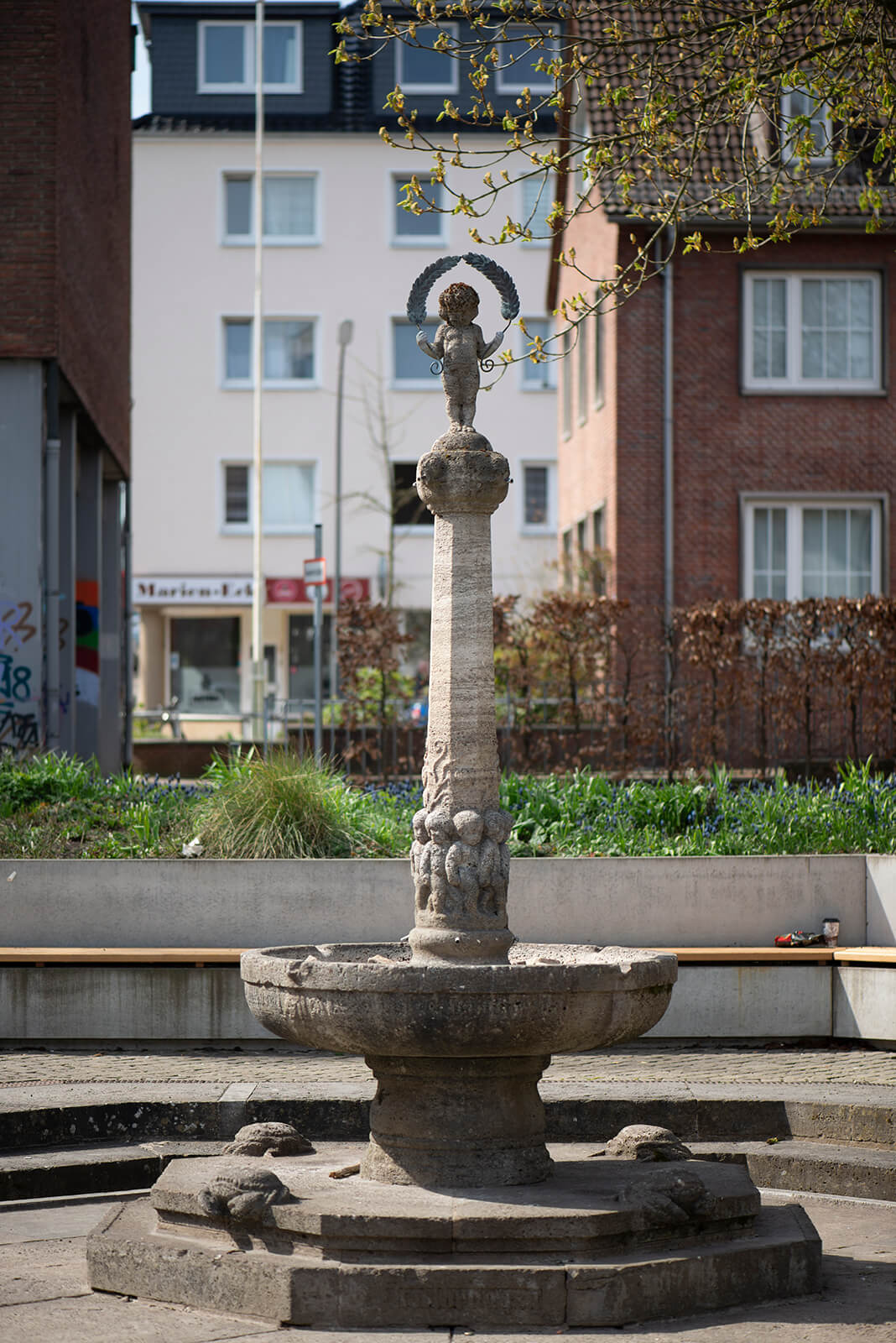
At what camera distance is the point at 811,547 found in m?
27.6

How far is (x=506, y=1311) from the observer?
5.70 metres

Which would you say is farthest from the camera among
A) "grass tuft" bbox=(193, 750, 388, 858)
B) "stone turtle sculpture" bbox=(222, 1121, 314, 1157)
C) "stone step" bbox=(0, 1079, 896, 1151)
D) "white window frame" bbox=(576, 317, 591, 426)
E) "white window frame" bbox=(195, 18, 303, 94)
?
"white window frame" bbox=(195, 18, 303, 94)

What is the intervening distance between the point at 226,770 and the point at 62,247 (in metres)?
8.22

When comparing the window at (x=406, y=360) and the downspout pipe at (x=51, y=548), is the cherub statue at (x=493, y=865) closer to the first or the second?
the downspout pipe at (x=51, y=548)

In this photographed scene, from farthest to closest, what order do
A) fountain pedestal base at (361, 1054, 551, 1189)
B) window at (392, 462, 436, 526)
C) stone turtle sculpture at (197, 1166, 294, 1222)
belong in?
window at (392, 462, 436, 526) → fountain pedestal base at (361, 1054, 551, 1189) → stone turtle sculpture at (197, 1166, 294, 1222)

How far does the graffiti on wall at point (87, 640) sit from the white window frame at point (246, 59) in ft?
86.7

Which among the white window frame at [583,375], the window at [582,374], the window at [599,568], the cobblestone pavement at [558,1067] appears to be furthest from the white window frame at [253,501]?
the cobblestone pavement at [558,1067]

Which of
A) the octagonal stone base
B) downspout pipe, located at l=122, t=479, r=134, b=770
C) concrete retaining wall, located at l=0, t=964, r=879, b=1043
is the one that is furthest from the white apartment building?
the octagonal stone base

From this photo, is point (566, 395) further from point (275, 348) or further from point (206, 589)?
point (206, 589)

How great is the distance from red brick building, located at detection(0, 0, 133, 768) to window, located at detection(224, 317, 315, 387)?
71.9 ft

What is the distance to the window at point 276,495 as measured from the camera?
46.8 metres

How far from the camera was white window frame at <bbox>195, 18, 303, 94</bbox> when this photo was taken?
46.8 metres

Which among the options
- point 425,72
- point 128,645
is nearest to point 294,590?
point 425,72

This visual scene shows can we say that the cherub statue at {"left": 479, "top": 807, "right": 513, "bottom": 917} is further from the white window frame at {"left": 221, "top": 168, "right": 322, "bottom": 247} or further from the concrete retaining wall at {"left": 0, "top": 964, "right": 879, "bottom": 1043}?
the white window frame at {"left": 221, "top": 168, "right": 322, "bottom": 247}
